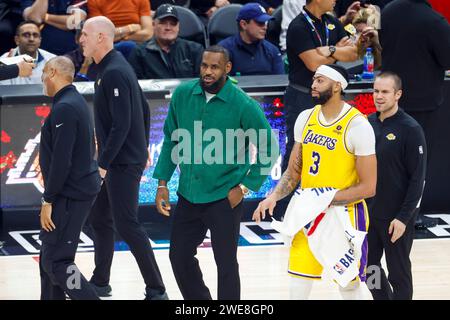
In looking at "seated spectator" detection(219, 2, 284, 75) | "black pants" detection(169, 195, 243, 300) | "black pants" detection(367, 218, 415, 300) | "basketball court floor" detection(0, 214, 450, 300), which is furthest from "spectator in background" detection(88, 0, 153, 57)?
"black pants" detection(367, 218, 415, 300)

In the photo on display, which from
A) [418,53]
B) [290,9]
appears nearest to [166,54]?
[290,9]

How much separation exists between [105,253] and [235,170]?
155cm

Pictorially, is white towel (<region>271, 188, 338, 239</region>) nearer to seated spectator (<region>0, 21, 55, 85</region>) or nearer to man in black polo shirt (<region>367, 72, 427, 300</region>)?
man in black polo shirt (<region>367, 72, 427, 300</region>)

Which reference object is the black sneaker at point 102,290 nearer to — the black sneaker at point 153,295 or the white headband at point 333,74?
the black sneaker at point 153,295

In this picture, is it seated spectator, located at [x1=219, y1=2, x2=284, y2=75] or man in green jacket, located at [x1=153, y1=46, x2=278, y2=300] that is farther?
seated spectator, located at [x1=219, y1=2, x2=284, y2=75]

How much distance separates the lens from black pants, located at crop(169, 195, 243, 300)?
6719 millimetres

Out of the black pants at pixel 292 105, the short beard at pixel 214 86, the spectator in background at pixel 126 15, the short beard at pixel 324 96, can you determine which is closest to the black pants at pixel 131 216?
the short beard at pixel 214 86

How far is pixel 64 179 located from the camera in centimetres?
671

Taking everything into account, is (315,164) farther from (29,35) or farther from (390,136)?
(29,35)

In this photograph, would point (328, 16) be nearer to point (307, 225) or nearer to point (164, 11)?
point (164, 11)

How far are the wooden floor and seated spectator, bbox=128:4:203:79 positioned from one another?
2042 mm

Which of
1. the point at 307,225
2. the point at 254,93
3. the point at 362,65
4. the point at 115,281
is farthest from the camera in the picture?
the point at 362,65

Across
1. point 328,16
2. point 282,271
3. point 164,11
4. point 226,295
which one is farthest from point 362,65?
point 226,295

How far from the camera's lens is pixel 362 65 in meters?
10.4
